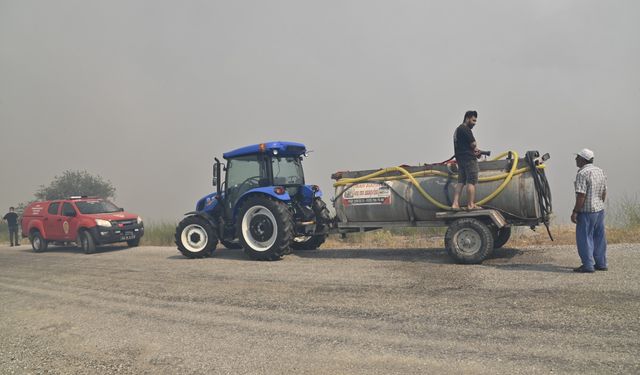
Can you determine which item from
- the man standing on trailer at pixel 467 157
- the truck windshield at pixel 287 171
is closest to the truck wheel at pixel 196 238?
the truck windshield at pixel 287 171

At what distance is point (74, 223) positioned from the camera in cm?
1409

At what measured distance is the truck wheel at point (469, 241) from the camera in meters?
7.43

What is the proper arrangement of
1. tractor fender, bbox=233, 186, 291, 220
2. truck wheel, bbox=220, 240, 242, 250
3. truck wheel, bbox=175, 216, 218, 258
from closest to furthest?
tractor fender, bbox=233, 186, 291, 220
truck wheel, bbox=175, 216, 218, 258
truck wheel, bbox=220, 240, 242, 250

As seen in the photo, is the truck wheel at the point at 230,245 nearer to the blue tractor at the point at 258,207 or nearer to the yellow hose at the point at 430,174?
the blue tractor at the point at 258,207

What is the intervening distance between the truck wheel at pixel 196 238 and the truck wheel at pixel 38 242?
7736mm

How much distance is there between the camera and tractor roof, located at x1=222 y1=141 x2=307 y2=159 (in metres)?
9.87

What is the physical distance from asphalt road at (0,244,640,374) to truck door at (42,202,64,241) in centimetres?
727

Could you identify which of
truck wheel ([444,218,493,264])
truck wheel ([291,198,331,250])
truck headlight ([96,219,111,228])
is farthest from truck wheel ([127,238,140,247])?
truck wheel ([444,218,493,264])

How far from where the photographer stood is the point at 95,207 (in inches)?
576

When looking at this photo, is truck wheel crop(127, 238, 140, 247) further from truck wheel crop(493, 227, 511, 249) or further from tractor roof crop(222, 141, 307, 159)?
truck wheel crop(493, 227, 511, 249)

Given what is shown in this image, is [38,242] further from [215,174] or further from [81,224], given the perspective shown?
[215,174]

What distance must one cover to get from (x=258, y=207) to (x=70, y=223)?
820 centimetres

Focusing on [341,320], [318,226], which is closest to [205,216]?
[318,226]

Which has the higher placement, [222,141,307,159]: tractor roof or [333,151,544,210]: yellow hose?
[222,141,307,159]: tractor roof
